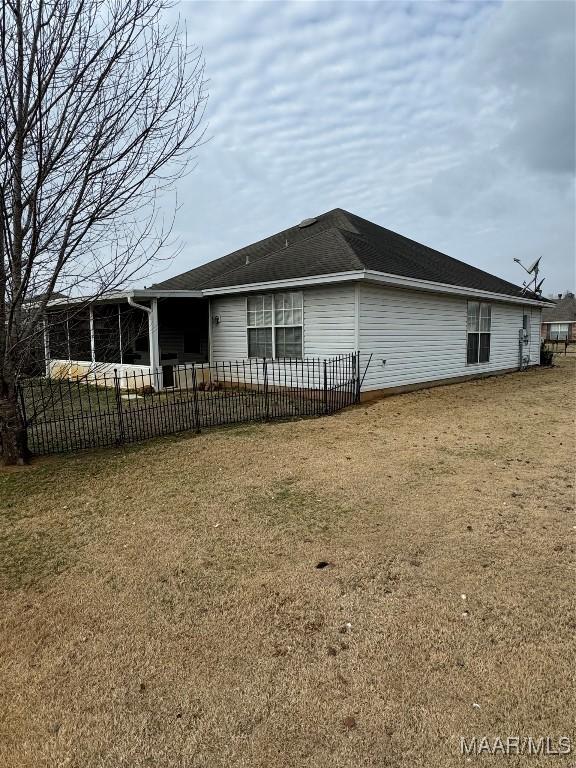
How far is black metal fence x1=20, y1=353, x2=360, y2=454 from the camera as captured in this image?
7031 millimetres

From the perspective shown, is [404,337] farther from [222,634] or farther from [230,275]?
[222,634]

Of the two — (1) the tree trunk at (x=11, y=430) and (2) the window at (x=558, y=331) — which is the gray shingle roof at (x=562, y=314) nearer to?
(2) the window at (x=558, y=331)

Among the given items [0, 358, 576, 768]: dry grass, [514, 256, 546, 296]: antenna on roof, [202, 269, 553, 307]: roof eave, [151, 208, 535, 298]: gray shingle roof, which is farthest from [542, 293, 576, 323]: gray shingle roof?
[0, 358, 576, 768]: dry grass

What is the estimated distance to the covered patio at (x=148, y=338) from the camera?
11.9 m

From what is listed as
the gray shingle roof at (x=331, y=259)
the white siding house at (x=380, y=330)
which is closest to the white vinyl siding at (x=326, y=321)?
the white siding house at (x=380, y=330)

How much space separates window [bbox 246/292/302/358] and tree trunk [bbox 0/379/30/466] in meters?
6.70

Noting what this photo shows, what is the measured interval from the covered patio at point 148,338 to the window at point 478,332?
836 centimetres

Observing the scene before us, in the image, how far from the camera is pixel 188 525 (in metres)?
4.08

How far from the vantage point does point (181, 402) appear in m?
8.41

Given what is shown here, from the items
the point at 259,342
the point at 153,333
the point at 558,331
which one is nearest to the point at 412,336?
the point at 259,342

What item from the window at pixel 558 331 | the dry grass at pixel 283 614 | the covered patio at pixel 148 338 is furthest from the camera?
the window at pixel 558 331

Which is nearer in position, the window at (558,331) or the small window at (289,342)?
the small window at (289,342)

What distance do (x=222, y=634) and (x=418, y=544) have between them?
1703 millimetres

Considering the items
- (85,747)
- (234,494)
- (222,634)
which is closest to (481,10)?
(234,494)
